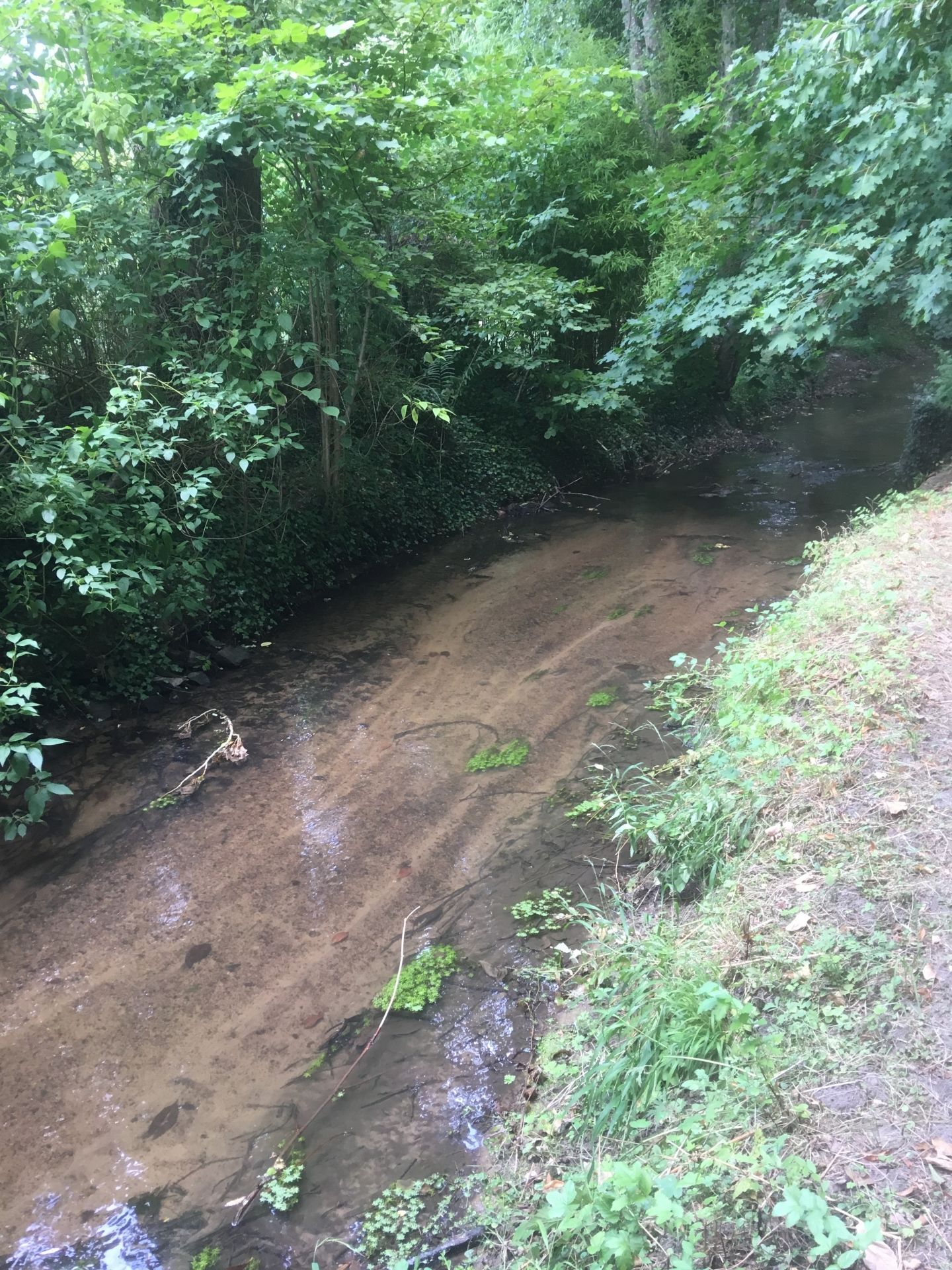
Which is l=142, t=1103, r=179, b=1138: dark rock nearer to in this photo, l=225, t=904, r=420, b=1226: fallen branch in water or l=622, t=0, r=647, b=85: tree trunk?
l=225, t=904, r=420, b=1226: fallen branch in water

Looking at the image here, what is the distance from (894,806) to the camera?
2.77m

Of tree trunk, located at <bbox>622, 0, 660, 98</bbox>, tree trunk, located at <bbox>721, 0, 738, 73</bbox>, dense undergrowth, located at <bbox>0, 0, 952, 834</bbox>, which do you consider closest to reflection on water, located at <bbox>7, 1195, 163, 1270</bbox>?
dense undergrowth, located at <bbox>0, 0, 952, 834</bbox>

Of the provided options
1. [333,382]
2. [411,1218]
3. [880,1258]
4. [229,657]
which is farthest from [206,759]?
[880,1258]

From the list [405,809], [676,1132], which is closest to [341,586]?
[405,809]

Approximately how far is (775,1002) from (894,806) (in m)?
0.97

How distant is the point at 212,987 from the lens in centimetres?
329

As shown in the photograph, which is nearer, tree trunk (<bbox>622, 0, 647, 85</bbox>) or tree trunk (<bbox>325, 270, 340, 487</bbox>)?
tree trunk (<bbox>325, 270, 340, 487</bbox>)

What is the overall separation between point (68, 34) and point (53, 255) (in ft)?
6.55

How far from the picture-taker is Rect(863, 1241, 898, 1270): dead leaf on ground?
151 centimetres

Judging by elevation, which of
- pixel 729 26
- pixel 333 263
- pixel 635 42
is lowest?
pixel 333 263

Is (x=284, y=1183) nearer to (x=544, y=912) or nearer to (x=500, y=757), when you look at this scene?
(x=544, y=912)

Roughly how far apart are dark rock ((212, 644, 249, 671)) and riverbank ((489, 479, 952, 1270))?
340 centimetres

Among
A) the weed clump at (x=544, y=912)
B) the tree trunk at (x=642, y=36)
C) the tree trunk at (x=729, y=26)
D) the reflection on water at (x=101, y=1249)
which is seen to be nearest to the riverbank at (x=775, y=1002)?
the weed clump at (x=544, y=912)

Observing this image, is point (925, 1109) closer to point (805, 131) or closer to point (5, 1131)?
point (5, 1131)
